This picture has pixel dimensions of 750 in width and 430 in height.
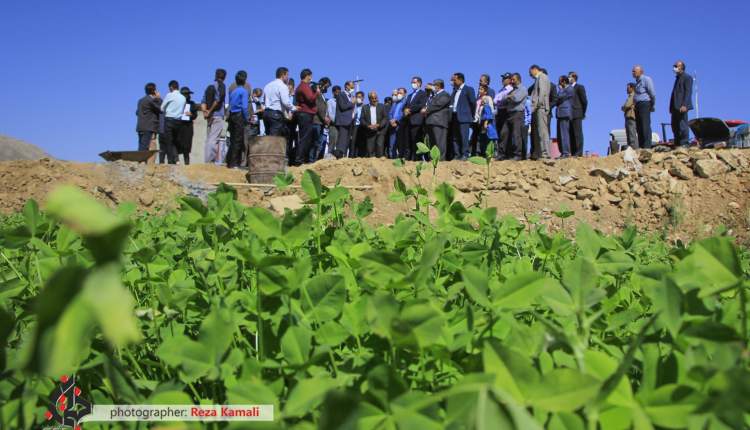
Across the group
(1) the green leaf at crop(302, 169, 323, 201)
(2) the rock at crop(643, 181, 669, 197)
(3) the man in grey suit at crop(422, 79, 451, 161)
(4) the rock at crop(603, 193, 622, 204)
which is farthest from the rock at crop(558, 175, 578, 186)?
(1) the green leaf at crop(302, 169, 323, 201)

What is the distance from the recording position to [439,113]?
1215cm

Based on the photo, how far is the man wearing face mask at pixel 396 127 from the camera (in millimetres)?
13617

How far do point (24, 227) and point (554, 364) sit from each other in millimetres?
965

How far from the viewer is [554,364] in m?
0.79

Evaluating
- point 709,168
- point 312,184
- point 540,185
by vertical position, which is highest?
point 709,168

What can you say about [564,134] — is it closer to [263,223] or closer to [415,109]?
[415,109]

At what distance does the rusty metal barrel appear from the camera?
11773 millimetres

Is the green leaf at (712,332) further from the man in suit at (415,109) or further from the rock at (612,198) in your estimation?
the man in suit at (415,109)

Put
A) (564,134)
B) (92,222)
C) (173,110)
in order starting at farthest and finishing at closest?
(564,134), (173,110), (92,222)

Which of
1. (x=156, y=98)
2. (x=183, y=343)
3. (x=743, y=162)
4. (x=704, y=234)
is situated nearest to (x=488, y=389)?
(x=183, y=343)

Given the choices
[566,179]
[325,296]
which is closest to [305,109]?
[566,179]

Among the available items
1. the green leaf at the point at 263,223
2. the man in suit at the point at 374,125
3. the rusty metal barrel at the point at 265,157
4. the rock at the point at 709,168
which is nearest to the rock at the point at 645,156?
the rock at the point at 709,168

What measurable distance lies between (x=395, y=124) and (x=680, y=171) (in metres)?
5.71

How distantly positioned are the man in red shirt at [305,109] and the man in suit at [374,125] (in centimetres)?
178
